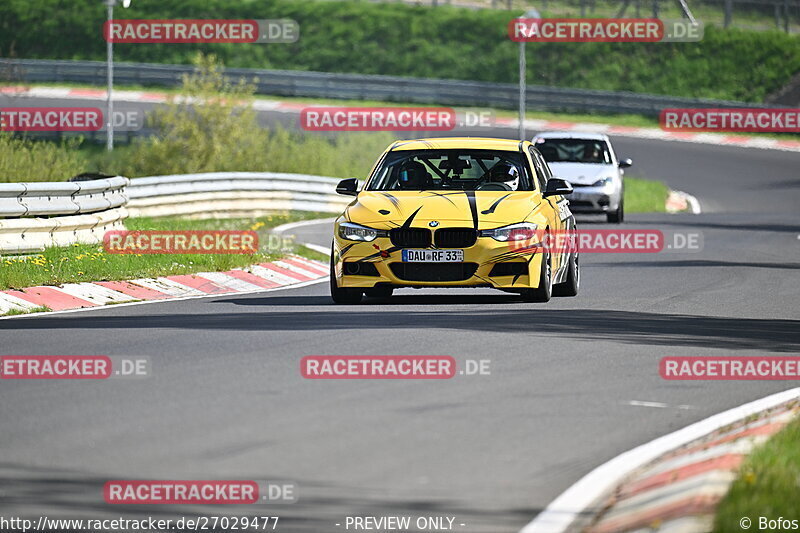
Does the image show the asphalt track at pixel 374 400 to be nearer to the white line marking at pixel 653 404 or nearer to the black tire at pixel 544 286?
the white line marking at pixel 653 404

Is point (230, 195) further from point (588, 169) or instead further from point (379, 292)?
point (379, 292)

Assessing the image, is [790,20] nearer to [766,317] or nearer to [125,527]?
[766,317]

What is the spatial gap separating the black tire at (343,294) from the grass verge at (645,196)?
73.8 feet

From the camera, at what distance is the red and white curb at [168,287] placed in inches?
642

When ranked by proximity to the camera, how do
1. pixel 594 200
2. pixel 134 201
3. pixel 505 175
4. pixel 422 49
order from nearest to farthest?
pixel 505 175
pixel 134 201
pixel 594 200
pixel 422 49

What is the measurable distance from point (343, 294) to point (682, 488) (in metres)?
9.09

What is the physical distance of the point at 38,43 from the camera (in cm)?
6981

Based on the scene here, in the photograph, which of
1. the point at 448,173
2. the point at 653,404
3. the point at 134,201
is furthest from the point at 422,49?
the point at 653,404

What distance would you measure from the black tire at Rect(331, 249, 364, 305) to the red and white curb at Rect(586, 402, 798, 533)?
7461 mm

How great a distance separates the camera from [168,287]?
60.3 ft

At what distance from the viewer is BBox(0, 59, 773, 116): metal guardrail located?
58.0 m

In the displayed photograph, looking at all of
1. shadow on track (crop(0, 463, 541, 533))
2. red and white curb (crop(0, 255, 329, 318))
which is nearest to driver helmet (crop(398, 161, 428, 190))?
red and white curb (crop(0, 255, 329, 318))

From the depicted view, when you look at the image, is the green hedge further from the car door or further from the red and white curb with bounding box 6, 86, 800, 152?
the car door

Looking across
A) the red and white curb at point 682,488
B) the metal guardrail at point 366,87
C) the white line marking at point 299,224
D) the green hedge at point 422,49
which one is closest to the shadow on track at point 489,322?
the red and white curb at point 682,488
